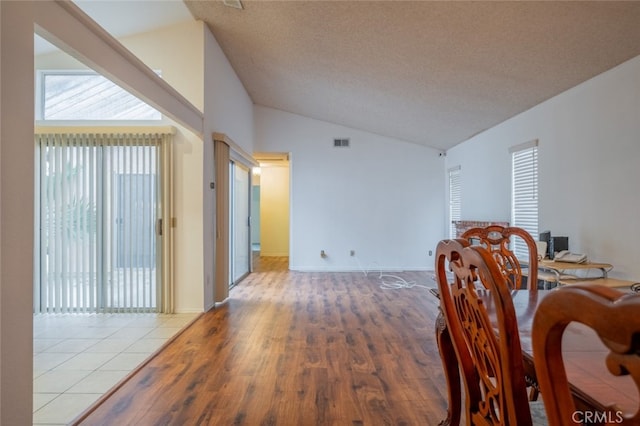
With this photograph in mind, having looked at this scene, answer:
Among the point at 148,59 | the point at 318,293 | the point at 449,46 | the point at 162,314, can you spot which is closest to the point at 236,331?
the point at 162,314

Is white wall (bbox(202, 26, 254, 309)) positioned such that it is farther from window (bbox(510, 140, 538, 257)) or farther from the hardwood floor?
window (bbox(510, 140, 538, 257))

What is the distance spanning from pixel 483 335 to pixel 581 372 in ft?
0.99

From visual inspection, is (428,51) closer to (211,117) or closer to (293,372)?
(211,117)

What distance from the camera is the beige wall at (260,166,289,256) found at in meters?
9.16

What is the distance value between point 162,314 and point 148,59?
306cm

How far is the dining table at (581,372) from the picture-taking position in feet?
2.53

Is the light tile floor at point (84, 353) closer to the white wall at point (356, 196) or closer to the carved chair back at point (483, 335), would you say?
the carved chair back at point (483, 335)

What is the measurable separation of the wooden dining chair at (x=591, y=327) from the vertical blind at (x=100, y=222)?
3.98 metres

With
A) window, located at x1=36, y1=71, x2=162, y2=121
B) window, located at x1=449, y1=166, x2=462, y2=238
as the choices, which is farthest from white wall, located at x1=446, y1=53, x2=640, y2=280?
window, located at x1=36, y1=71, x2=162, y2=121

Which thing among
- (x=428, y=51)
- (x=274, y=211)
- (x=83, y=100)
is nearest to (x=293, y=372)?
(x=428, y=51)

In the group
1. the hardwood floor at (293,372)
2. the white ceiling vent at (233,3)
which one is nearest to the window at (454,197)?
the hardwood floor at (293,372)

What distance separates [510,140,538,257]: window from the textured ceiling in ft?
1.89

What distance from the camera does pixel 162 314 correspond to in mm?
3830

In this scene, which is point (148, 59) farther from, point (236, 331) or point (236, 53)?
point (236, 331)
